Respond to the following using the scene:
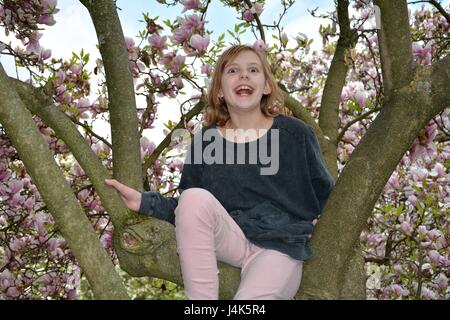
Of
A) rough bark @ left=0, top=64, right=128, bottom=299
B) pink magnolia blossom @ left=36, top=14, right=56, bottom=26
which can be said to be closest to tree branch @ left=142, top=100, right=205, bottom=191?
pink magnolia blossom @ left=36, top=14, right=56, bottom=26

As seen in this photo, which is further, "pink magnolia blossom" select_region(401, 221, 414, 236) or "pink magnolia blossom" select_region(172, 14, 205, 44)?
"pink magnolia blossom" select_region(401, 221, 414, 236)

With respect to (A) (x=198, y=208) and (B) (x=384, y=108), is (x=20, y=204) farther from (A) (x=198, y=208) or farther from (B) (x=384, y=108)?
(B) (x=384, y=108)

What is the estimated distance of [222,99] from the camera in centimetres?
306

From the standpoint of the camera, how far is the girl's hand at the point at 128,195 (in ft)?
8.15

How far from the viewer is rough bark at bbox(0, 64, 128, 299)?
212 cm

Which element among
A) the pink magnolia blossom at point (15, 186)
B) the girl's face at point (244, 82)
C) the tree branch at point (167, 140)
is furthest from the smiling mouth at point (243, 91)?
the pink magnolia blossom at point (15, 186)

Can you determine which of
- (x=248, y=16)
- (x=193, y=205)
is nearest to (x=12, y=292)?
(x=193, y=205)

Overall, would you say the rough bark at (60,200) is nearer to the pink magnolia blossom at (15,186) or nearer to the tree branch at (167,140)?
the tree branch at (167,140)

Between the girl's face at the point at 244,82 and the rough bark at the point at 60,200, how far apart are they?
962 mm

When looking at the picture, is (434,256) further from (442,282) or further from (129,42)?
(129,42)

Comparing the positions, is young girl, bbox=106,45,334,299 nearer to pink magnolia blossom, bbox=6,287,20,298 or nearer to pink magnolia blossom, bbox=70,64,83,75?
pink magnolia blossom, bbox=70,64,83,75

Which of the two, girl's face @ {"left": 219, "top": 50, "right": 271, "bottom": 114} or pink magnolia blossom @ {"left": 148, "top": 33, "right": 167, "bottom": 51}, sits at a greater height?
pink magnolia blossom @ {"left": 148, "top": 33, "right": 167, "bottom": 51}

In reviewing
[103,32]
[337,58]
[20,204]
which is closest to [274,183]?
[103,32]

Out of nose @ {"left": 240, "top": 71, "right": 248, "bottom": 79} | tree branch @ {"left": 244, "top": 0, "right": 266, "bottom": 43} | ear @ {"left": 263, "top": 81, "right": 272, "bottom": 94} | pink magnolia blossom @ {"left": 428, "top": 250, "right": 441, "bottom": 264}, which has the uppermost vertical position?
tree branch @ {"left": 244, "top": 0, "right": 266, "bottom": 43}
